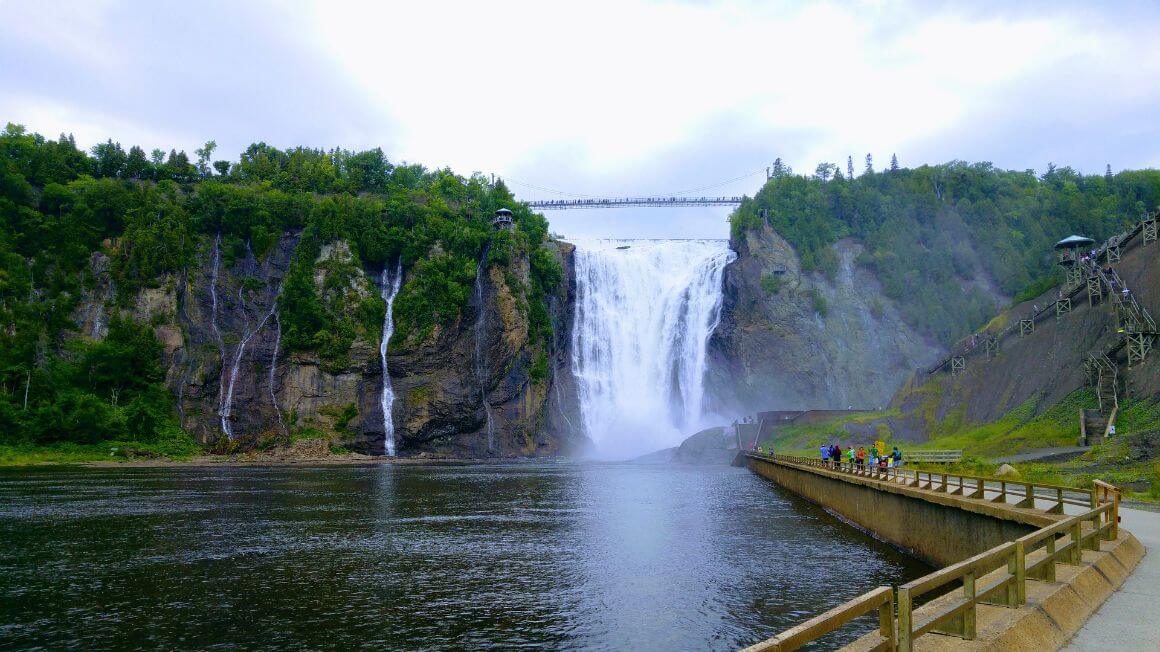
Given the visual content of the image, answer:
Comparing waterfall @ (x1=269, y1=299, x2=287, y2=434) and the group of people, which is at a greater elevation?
waterfall @ (x1=269, y1=299, x2=287, y2=434)

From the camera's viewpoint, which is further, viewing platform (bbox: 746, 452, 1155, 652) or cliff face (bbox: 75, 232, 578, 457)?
cliff face (bbox: 75, 232, 578, 457)

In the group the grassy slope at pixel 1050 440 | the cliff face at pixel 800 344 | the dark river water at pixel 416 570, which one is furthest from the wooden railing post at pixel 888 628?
the cliff face at pixel 800 344

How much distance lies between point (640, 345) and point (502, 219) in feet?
79.9

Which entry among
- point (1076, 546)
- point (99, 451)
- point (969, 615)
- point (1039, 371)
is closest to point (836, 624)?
point (969, 615)

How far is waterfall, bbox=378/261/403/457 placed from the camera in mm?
82688

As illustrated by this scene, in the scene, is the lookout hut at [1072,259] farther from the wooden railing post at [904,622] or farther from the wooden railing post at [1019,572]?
the wooden railing post at [904,622]

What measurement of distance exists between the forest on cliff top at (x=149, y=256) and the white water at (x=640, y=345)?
7362 millimetres

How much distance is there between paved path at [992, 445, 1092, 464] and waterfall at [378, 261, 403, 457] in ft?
196

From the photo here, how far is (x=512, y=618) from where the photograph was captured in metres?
16.5

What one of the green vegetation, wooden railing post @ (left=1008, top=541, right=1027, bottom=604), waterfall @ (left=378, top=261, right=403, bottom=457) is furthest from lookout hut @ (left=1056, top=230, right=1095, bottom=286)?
waterfall @ (left=378, top=261, right=403, bottom=457)

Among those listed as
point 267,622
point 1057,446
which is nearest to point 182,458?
point 267,622

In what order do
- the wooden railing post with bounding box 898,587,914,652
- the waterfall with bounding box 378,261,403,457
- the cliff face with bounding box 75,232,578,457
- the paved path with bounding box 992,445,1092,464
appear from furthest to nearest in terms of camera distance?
1. the waterfall with bounding box 378,261,403,457
2. the cliff face with bounding box 75,232,578,457
3. the paved path with bounding box 992,445,1092,464
4. the wooden railing post with bounding box 898,587,914,652

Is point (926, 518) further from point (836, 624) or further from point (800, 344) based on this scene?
point (800, 344)

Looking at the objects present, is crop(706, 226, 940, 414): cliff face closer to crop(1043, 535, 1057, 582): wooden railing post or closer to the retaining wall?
the retaining wall
